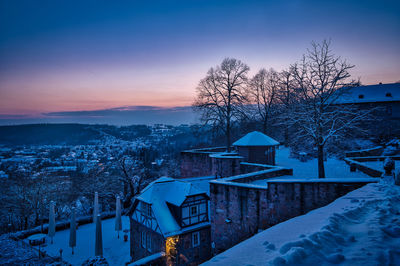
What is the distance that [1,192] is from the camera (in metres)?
26.2

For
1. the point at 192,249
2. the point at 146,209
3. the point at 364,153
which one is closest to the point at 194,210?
the point at 192,249

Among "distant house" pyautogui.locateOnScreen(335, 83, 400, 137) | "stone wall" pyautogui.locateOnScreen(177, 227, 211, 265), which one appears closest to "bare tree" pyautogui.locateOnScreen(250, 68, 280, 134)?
"distant house" pyautogui.locateOnScreen(335, 83, 400, 137)

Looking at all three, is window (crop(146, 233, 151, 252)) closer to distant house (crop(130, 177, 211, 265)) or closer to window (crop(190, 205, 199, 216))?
distant house (crop(130, 177, 211, 265))

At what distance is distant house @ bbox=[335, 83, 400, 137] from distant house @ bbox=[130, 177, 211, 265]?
20.1 m

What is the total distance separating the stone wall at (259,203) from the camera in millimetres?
8156

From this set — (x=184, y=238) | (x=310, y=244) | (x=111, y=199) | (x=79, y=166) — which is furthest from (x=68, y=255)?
(x=79, y=166)

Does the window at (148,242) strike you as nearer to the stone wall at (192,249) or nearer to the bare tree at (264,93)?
the stone wall at (192,249)

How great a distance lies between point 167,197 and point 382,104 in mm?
31834

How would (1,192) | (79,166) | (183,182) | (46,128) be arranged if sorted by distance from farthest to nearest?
(46,128) < (79,166) < (1,192) < (183,182)

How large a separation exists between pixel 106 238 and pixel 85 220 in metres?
5.61

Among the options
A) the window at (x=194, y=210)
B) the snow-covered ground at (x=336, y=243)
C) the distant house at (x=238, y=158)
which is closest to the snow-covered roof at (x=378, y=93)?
the distant house at (x=238, y=158)

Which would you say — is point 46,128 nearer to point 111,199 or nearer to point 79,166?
point 79,166

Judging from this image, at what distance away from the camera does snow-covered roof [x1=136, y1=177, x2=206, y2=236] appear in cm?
1438

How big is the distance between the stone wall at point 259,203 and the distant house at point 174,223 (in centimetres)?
444
